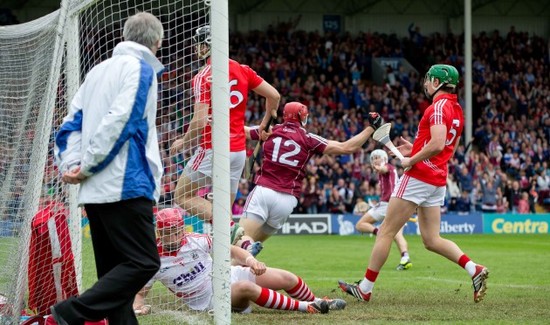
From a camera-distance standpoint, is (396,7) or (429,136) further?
(396,7)

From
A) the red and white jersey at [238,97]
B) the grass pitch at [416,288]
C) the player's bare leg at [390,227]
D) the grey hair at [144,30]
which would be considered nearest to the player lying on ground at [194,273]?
the grass pitch at [416,288]

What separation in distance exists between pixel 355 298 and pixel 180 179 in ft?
7.39

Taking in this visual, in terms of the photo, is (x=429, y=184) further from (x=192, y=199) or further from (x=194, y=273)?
(x=194, y=273)

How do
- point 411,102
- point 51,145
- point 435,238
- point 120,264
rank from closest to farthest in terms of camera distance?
1. point 120,264
2. point 51,145
3. point 435,238
4. point 411,102

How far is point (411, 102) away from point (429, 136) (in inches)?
1101

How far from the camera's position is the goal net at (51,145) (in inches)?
308

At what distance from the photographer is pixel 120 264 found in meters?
5.87

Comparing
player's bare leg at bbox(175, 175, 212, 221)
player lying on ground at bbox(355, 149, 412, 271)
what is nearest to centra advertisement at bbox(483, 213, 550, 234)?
player lying on ground at bbox(355, 149, 412, 271)

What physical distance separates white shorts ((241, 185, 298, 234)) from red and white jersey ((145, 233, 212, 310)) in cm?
172

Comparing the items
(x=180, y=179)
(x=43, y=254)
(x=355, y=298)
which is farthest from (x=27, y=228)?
(x=355, y=298)

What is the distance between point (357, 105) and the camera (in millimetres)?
36562

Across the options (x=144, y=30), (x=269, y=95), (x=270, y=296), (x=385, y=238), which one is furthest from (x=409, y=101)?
(x=144, y=30)

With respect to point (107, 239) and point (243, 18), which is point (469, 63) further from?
point (107, 239)

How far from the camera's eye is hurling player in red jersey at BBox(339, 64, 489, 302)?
9648mm
